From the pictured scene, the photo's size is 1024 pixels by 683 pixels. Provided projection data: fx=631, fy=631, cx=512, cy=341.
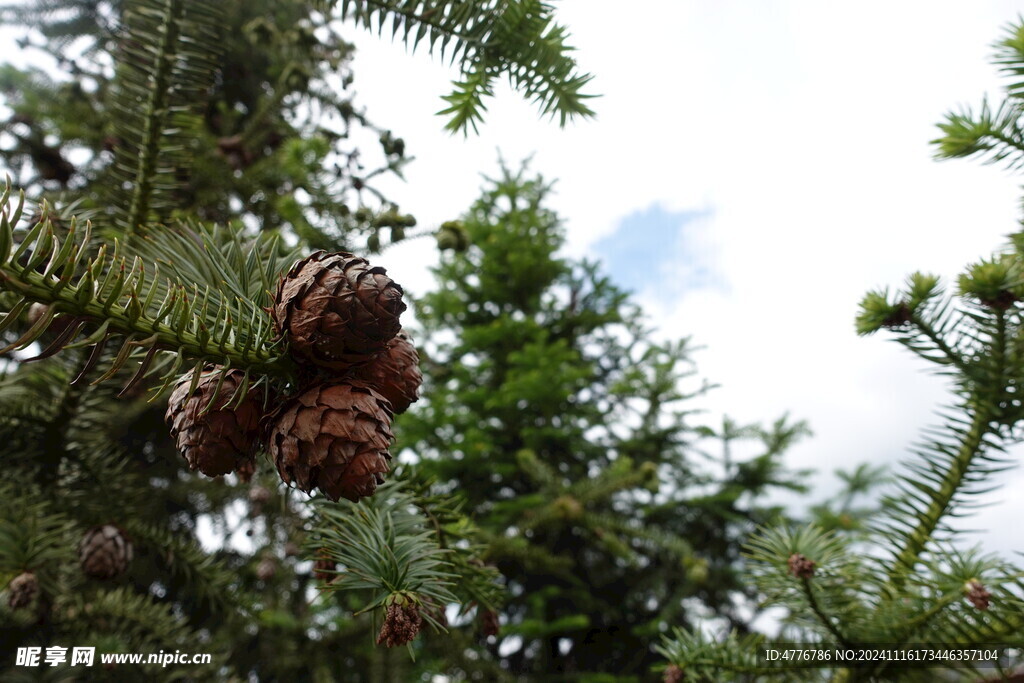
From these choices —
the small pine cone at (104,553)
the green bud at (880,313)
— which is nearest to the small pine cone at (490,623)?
the small pine cone at (104,553)

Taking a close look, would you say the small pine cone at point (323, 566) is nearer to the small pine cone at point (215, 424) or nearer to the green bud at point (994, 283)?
the small pine cone at point (215, 424)

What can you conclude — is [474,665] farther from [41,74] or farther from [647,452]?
[41,74]

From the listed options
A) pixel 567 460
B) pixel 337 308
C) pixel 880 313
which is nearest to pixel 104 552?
pixel 337 308

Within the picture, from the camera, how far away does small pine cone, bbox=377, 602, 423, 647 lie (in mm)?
543

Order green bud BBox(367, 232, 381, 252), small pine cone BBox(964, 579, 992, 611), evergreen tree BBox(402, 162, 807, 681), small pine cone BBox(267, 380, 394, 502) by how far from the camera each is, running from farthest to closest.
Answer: evergreen tree BBox(402, 162, 807, 681) → green bud BBox(367, 232, 381, 252) → small pine cone BBox(964, 579, 992, 611) → small pine cone BBox(267, 380, 394, 502)

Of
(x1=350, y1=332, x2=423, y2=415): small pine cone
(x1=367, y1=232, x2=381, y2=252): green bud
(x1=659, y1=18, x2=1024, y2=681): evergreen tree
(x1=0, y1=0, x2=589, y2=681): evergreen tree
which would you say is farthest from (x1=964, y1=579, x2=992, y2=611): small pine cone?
(x1=367, y1=232, x2=381, y2=252): green bud

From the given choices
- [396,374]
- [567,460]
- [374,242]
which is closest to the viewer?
[396,374]

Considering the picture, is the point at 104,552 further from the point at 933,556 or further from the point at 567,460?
the point at 567,460

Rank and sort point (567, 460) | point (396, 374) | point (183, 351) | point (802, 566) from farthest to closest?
point (567, 460) < point (802, 566) < point (396, 374) < point (183, 351)

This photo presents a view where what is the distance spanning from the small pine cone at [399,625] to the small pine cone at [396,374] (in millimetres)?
181

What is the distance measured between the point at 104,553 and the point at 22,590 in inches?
5.1

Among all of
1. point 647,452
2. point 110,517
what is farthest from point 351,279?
point 647,452

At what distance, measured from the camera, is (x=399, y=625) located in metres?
0.54

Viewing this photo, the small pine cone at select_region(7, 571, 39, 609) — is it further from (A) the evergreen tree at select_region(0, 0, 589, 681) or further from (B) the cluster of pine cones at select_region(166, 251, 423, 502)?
(B) the cluster of pine cones at select_region(166, 251, 423, 502)
